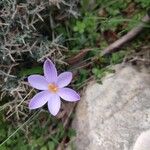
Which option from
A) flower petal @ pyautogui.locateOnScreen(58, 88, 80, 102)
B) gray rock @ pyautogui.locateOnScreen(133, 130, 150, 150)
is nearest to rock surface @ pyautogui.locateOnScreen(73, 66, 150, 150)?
gray rock @ pyautogui.locateOnScreen(133, 130, 150, 150)

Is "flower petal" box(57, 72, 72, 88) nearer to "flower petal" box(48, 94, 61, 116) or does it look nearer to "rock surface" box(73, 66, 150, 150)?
"flower petal" box(48, 94, 61, 116)

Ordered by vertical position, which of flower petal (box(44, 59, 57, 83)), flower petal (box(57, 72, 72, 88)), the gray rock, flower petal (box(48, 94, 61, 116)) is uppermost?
flower petal (box(44, 59, 57, 83))

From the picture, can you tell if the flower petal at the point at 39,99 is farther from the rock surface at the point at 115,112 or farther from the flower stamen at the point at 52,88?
the rock surface at the point at 115,112

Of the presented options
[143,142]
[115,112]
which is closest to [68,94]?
[115,112]

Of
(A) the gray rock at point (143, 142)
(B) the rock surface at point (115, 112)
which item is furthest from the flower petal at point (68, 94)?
(A) the gray rock at point (143, 142)

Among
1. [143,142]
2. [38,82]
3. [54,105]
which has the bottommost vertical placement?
[143,142]

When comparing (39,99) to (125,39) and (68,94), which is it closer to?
(68,94)

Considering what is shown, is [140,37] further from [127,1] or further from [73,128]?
[73,128]
